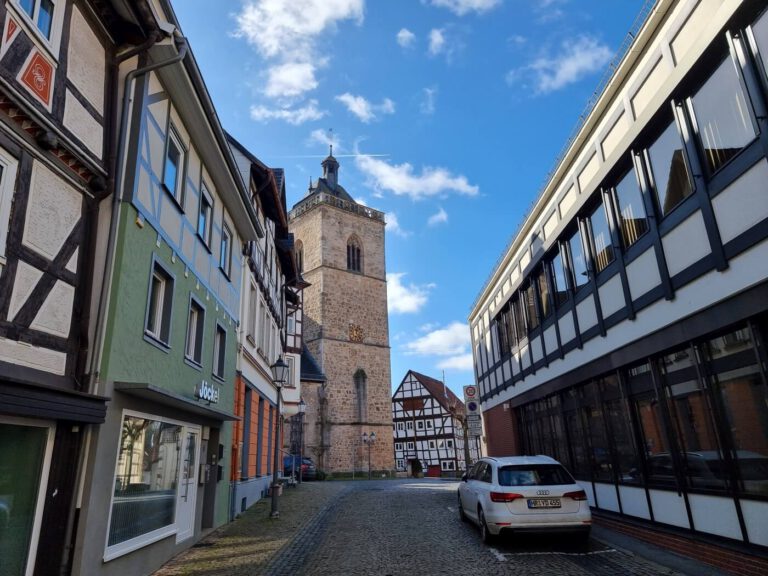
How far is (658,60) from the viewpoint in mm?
8312

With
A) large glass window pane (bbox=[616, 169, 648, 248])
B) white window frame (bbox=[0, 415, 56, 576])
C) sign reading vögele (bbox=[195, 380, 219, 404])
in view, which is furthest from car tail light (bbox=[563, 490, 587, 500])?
white window frame (bbox=[0, 415, 56, 576])

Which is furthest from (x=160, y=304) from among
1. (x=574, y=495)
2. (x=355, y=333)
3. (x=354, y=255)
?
(x=354, y=255)

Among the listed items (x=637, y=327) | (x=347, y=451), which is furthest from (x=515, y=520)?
(x=347, y=451)

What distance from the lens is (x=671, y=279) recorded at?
26.2 ft

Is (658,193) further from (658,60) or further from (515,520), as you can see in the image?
(515,520)

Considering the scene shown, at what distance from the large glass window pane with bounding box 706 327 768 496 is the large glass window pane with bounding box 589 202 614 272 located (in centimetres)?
348

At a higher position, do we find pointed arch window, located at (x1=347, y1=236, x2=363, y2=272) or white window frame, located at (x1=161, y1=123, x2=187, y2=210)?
pointed arch window, located at (x1=347, y1=236, x2=363, y2=272)

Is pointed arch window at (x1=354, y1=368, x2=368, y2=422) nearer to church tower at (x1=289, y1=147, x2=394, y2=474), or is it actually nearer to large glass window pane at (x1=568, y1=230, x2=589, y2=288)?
church tower at (x1=289, y1=147, x2=394, y2=474)

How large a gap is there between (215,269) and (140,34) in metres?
5.22

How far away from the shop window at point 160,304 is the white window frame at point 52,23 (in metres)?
3.07

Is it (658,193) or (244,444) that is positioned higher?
(658,193)

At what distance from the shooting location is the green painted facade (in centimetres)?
657

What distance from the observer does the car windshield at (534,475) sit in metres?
8.83

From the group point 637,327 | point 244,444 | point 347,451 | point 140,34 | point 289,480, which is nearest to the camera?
point 140,34
